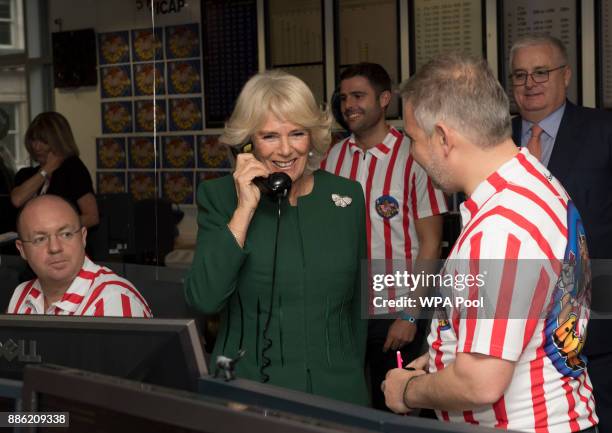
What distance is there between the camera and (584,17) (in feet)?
14.4

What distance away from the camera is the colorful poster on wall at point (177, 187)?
14.1ft

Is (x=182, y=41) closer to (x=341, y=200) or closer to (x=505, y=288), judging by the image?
(x=341, y=200)

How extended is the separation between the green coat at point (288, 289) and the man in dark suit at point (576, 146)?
38.5 inches

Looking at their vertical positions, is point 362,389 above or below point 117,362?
below

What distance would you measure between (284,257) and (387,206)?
3.78 ft

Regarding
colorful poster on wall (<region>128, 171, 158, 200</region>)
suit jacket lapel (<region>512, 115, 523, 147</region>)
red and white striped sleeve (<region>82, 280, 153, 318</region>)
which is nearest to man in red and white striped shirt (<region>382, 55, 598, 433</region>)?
red and white striped sleeve (<region>82, 280, 153, 318</region>)

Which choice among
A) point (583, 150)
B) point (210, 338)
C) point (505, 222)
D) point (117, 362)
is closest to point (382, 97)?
point (583, 150)

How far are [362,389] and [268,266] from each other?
386 millimetres

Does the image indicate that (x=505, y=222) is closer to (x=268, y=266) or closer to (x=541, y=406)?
(x=541, y=406)

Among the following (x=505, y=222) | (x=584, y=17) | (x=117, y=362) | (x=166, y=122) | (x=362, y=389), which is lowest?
(x=362, y=389)

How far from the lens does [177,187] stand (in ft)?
14.2

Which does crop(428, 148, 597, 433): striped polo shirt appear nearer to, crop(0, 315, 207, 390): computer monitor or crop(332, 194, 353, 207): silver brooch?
crop(0, 315, 207, 390): computer monitor

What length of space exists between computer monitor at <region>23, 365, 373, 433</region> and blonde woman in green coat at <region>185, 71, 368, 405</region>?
91cm

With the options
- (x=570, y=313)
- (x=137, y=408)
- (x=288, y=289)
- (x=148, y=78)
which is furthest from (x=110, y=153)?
(x=137, y=408)
